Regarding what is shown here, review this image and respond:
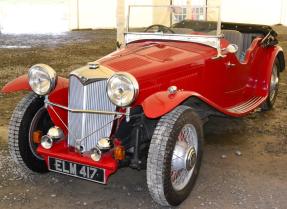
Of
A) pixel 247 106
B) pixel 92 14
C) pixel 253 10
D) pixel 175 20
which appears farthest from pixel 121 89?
pixel 253 10

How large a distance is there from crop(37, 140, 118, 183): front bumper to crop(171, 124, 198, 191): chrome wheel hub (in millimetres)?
453

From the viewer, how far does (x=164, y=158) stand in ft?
9.29

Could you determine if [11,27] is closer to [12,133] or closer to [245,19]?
[245,19]

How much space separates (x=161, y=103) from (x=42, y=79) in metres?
1.02

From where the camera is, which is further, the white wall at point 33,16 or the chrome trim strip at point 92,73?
the white wall at point 33,16

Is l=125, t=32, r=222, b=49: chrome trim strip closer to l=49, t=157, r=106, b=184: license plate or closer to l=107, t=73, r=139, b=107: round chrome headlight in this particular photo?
l=107, t=73, r=139, b=107: round chrome headlight

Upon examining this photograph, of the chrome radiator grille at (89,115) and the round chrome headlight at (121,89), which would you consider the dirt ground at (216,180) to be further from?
the round chrome headlight at (121,89)

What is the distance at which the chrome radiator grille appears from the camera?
314 centimetres

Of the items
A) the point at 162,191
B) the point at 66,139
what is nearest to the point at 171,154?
the point at 162,191

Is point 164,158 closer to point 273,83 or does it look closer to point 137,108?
point 137,108

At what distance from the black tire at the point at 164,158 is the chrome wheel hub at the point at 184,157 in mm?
110

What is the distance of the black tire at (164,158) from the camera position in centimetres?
283

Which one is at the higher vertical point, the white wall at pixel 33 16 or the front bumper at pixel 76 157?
the white wall at pixel 33 16

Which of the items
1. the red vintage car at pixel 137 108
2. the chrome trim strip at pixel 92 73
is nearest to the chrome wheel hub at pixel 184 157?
the red vintage car at pixel 137 108
